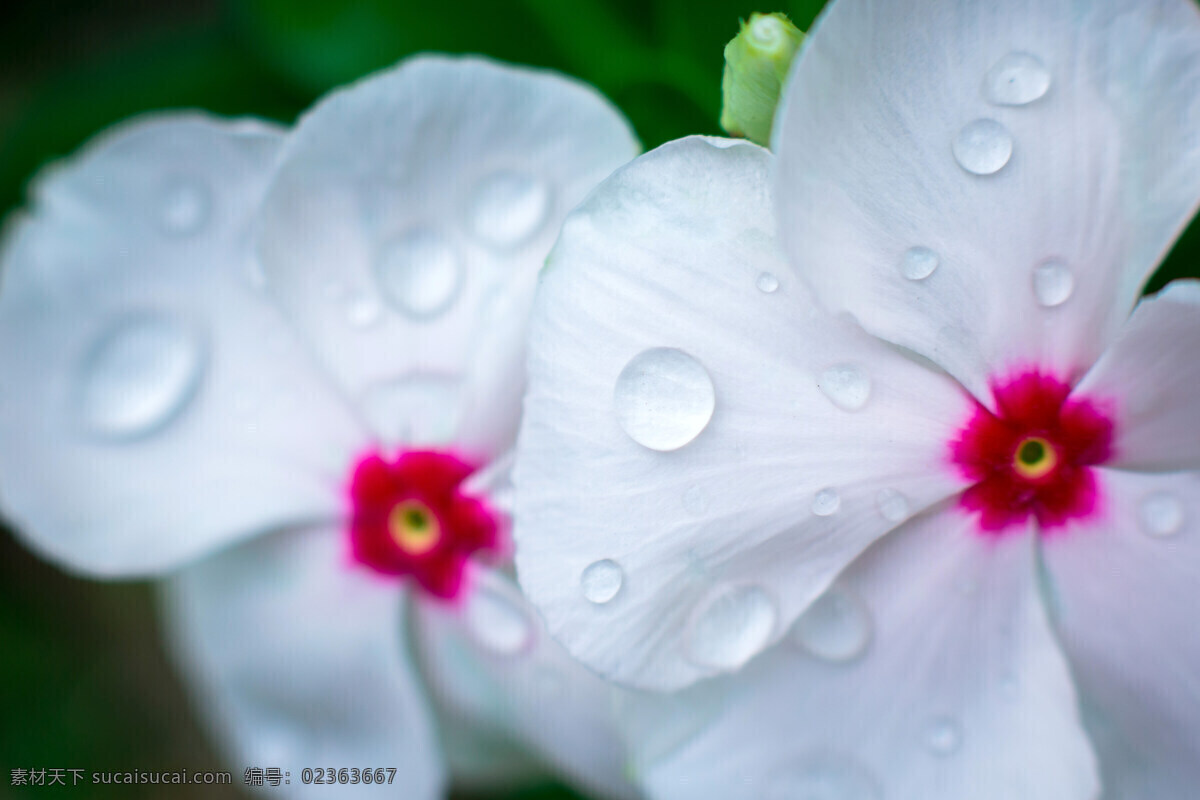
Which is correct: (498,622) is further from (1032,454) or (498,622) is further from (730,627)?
(1032,454)

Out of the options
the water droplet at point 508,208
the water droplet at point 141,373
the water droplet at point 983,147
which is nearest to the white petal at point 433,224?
the water droplet at point 508,208

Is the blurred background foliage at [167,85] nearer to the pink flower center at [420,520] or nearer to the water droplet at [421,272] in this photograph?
the water droplet at [421,272]

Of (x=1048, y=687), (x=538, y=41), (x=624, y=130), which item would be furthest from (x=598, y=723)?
(x=538, y=41)

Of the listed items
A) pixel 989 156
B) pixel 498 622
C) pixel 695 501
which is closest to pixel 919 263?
pixel 989 156

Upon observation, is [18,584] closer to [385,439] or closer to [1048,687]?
[385,439]

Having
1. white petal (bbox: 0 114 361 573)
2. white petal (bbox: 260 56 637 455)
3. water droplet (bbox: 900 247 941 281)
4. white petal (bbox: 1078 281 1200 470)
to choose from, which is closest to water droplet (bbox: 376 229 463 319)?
white petal (bbox: 260 56 637 455)

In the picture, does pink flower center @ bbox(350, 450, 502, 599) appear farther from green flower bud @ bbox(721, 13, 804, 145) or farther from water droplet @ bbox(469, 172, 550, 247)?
green flower bud @ bbox(721, 13, 804, 145)

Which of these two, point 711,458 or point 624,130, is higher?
point 624,130
